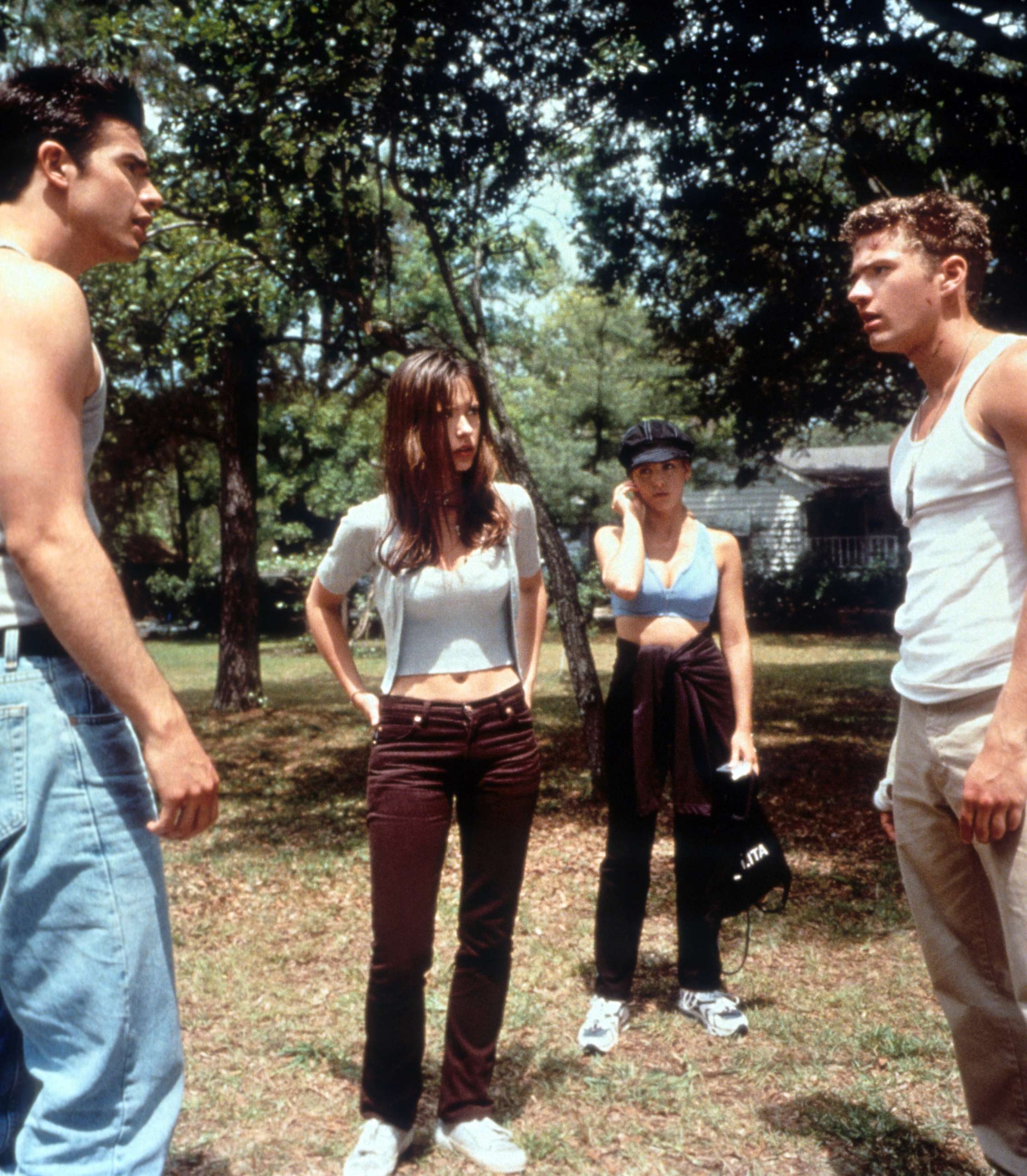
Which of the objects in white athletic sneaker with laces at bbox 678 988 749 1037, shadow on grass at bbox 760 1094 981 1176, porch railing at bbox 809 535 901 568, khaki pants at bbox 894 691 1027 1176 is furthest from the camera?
porch railing at bbox 809 535 901 568

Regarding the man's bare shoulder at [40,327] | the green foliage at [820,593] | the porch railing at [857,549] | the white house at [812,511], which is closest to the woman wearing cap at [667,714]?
the man's bare shoulder at [40,327]

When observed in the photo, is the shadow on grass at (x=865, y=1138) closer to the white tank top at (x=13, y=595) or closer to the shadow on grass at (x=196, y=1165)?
the shadow on grass at (x=196, y=1165)

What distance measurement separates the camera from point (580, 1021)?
4.25 m

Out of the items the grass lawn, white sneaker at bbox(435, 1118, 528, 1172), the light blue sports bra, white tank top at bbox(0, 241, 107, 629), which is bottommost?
the grass lawn

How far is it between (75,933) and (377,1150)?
1652 mm

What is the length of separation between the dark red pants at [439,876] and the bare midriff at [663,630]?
104cm

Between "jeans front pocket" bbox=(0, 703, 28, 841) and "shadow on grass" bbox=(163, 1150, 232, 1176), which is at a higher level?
"jeans front pocket" bbox=(0, 703, 28, 841)

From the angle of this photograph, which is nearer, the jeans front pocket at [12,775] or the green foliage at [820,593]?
the jeans front pocket at [12,775]

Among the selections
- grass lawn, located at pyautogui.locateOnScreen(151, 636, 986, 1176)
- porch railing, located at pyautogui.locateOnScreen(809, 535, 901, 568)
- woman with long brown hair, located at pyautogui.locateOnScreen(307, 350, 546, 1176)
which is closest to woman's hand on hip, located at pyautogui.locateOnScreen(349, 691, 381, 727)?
woman with long brown hair, located at pyautogui.locateOnScreen(307, 350, 546, 1176)

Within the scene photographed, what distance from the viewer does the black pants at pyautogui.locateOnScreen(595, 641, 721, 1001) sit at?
4.05 meters

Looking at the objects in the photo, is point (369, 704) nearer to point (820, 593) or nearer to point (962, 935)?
point (962, 935)

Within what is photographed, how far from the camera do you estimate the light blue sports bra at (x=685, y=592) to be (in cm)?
407

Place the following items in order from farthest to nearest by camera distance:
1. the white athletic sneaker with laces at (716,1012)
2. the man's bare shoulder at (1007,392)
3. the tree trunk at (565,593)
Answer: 1. the tree trunk at (565,593)
2. the white athletic sneaker with laces at (716,1012)
3. the man's bare shoulder at (1007,392)

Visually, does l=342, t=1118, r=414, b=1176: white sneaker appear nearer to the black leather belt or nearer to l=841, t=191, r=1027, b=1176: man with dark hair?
l=841, t=191, r=1027, b=1176: man with dark hair
